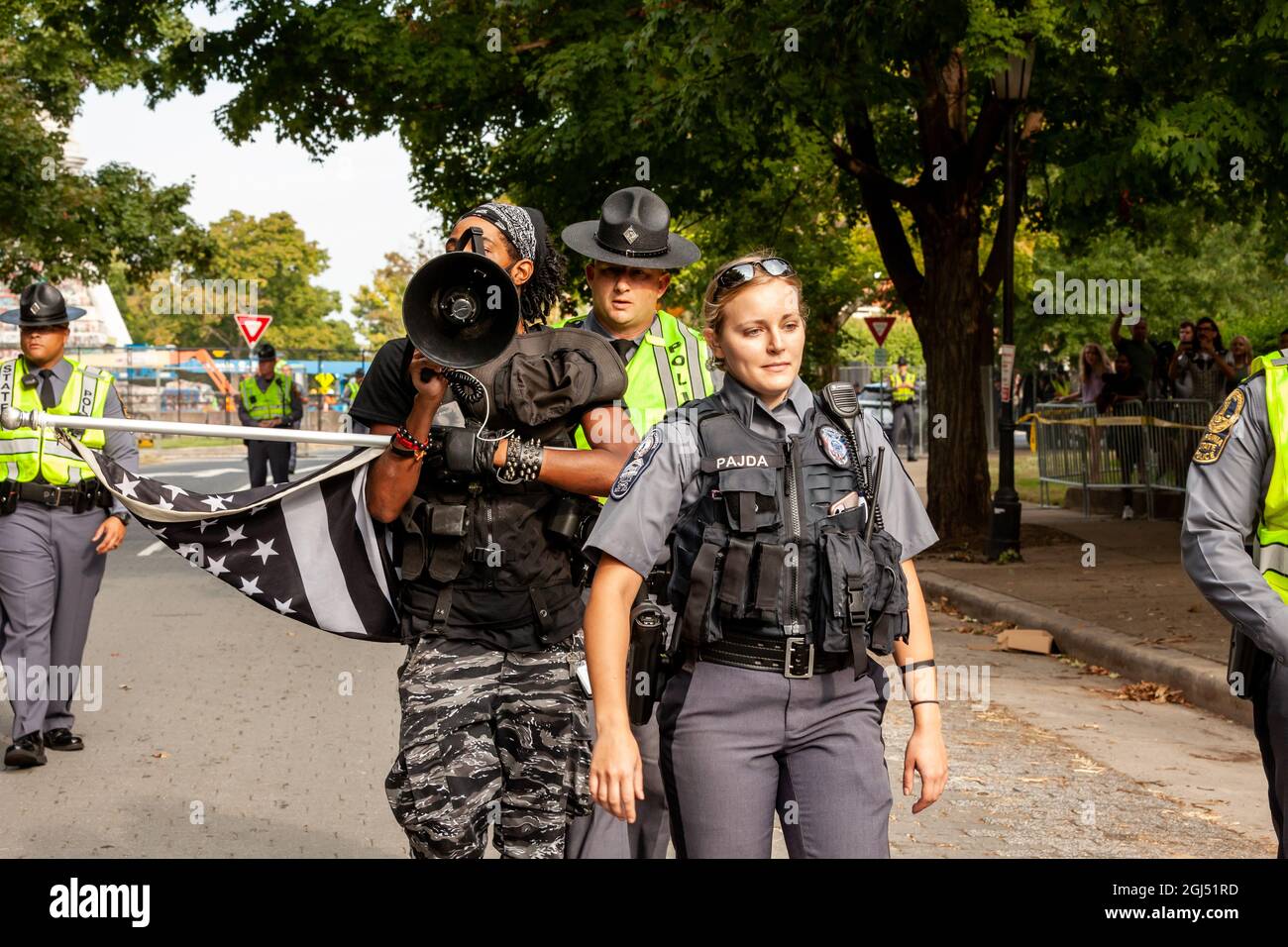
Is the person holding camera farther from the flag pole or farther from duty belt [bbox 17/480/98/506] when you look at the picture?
the flag pole

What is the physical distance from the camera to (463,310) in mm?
3646

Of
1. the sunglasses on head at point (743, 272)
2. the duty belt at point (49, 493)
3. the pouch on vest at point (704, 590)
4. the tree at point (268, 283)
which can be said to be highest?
the tree at point (268, 283)

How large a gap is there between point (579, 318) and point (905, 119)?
13551 mm

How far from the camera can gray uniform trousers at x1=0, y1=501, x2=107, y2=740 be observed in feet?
24.1

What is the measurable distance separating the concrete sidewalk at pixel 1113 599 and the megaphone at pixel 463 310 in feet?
19.4

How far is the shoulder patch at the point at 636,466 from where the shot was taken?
341 centimetres

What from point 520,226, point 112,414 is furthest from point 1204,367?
point 520,226

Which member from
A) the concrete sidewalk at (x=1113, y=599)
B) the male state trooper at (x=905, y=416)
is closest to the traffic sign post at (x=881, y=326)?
the male state trooper at (x=905, y=416)

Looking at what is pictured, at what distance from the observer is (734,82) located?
42.3 feet

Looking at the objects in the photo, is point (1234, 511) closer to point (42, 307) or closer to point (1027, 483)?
point (42, 307)

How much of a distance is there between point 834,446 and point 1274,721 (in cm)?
114

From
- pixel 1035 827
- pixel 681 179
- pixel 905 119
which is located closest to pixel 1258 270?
pixel 905 119

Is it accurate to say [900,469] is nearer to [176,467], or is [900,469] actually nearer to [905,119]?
[905,119]

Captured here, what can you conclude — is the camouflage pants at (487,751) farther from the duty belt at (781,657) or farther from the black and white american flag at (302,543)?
the duty belt at (781,657)
